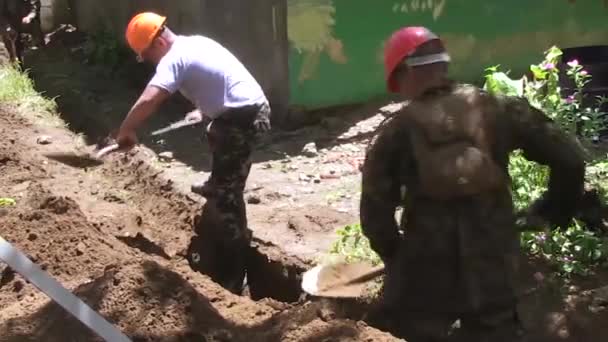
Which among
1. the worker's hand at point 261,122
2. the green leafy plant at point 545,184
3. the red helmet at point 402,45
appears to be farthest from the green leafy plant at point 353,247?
the red helmet at point 402,45

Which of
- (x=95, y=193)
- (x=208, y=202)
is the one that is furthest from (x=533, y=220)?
(x=95, y=193)

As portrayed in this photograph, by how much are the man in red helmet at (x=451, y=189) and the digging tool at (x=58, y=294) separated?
1.11m

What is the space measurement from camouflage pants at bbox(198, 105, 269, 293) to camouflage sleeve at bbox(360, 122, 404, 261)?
231cm

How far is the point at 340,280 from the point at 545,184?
143 cm

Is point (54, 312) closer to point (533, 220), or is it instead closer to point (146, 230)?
point (533, 220)

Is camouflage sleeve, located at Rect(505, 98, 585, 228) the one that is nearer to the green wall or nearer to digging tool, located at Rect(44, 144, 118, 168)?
digging tool, located at Rect(44, 144, 118, 168)

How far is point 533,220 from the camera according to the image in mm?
4070

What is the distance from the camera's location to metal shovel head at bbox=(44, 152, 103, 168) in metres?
8.83

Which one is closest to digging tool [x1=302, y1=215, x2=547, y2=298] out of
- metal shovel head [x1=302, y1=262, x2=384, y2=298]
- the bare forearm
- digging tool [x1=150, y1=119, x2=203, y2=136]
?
metal shovel head [x1=302, y1=262, x2=384, y2=298]

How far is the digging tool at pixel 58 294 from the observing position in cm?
377

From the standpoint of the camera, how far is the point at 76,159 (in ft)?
29.0

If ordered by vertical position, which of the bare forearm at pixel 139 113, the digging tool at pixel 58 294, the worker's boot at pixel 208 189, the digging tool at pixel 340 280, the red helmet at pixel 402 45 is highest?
the red helmet at pixel 402 45

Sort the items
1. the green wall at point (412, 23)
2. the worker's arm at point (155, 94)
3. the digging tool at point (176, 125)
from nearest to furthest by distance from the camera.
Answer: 1. the worker's arm at point (155, 94)
2. the green wall at point (412, 23)
3. the digging tool at point (176, 125)

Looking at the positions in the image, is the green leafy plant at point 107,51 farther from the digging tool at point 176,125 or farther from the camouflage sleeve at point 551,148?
the camouflage sleeve at point 551,148
